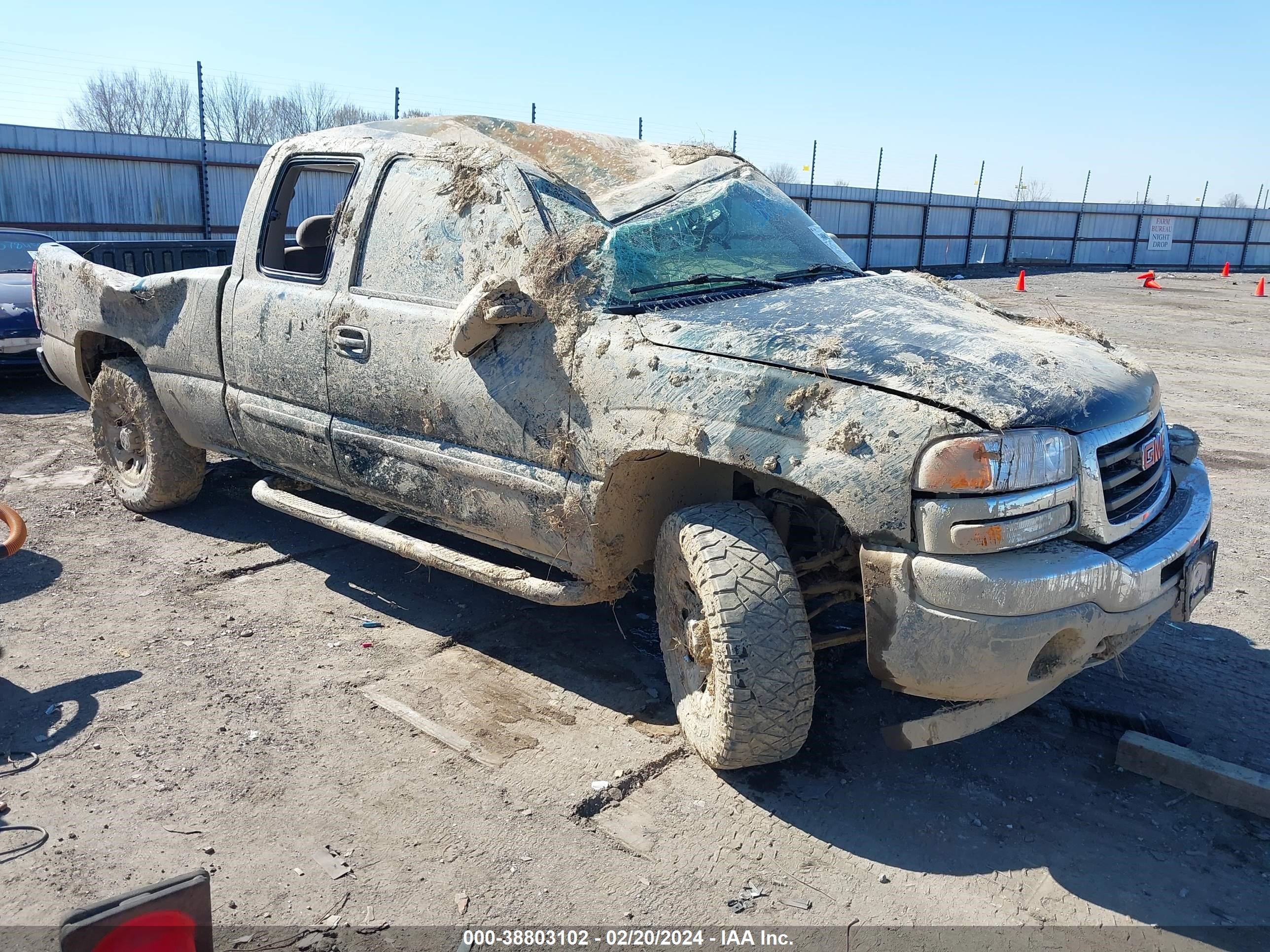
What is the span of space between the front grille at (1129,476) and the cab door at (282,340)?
3199 millimetres

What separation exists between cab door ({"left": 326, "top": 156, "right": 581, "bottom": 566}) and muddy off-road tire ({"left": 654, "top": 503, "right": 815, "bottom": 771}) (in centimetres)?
67

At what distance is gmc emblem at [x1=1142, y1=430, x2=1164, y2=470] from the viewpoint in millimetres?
3297

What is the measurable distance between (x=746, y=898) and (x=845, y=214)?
26.6 m

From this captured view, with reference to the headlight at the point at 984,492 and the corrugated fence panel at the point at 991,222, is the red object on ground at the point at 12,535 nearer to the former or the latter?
the headlight at the point at 984,492

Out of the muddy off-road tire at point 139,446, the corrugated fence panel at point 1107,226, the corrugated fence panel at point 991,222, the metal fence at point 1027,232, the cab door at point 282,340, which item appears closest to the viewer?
the cab door at point 282,340

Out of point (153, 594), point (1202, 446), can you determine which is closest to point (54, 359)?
point (153, 594)

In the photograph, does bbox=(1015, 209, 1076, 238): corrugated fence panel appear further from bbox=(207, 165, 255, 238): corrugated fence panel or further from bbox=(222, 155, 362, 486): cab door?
bbox=(222, 155, 362, 486): cab door

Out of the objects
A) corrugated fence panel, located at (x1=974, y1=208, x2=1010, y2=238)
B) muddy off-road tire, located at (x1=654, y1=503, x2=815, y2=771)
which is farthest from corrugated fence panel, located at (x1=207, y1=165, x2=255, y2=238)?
corrugated fence panel, located at (x1=974, y1=208, x2=1010, y2=238)

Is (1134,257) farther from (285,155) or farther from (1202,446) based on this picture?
(285,155)

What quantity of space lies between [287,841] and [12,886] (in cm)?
73

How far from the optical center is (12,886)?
2746 millimetres

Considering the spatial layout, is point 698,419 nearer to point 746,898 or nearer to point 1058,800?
point 746,898

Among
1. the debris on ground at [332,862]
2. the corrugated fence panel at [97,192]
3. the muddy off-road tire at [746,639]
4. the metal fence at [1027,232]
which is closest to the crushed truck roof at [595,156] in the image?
the muddy off-road tire at [746,639]

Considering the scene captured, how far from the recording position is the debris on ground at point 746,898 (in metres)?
2.77
